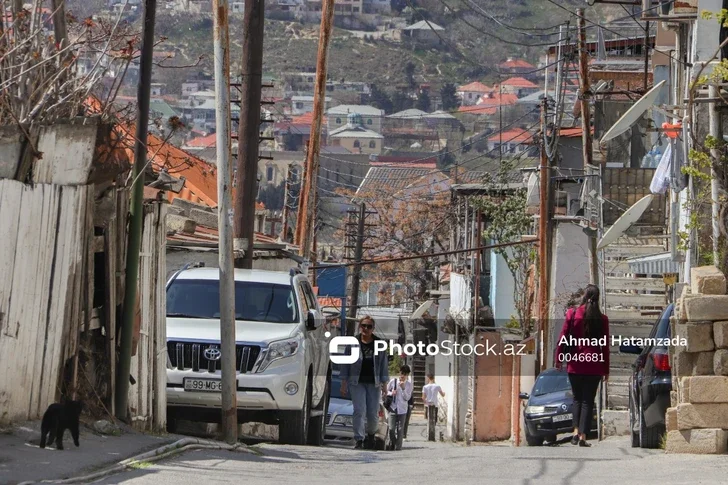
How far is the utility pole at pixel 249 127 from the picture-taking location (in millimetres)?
18891

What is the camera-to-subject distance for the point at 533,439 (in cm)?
2183

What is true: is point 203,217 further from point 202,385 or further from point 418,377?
point 418,377

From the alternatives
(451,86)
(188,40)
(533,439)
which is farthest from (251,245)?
(451,86)

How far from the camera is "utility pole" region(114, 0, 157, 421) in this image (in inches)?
495

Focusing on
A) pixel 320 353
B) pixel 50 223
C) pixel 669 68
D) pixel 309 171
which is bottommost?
pixel 320 353

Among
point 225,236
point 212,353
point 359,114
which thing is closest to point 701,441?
point 225,236

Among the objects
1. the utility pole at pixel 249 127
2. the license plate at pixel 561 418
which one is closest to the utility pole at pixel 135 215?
the utility pole at pixel 249 127

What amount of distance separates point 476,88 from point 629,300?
117720mm

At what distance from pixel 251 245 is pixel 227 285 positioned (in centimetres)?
501

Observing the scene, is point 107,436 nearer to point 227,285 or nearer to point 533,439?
point 227,285

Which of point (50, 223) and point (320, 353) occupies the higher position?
point (50, 223)

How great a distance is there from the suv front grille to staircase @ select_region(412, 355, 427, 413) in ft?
126

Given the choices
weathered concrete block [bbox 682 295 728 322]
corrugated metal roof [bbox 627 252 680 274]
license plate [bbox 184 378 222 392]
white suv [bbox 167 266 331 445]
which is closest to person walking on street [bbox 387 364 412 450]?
corrugated metal roof [bbox 627 252 680 274]

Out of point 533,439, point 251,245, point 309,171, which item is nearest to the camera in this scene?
point 251,245
